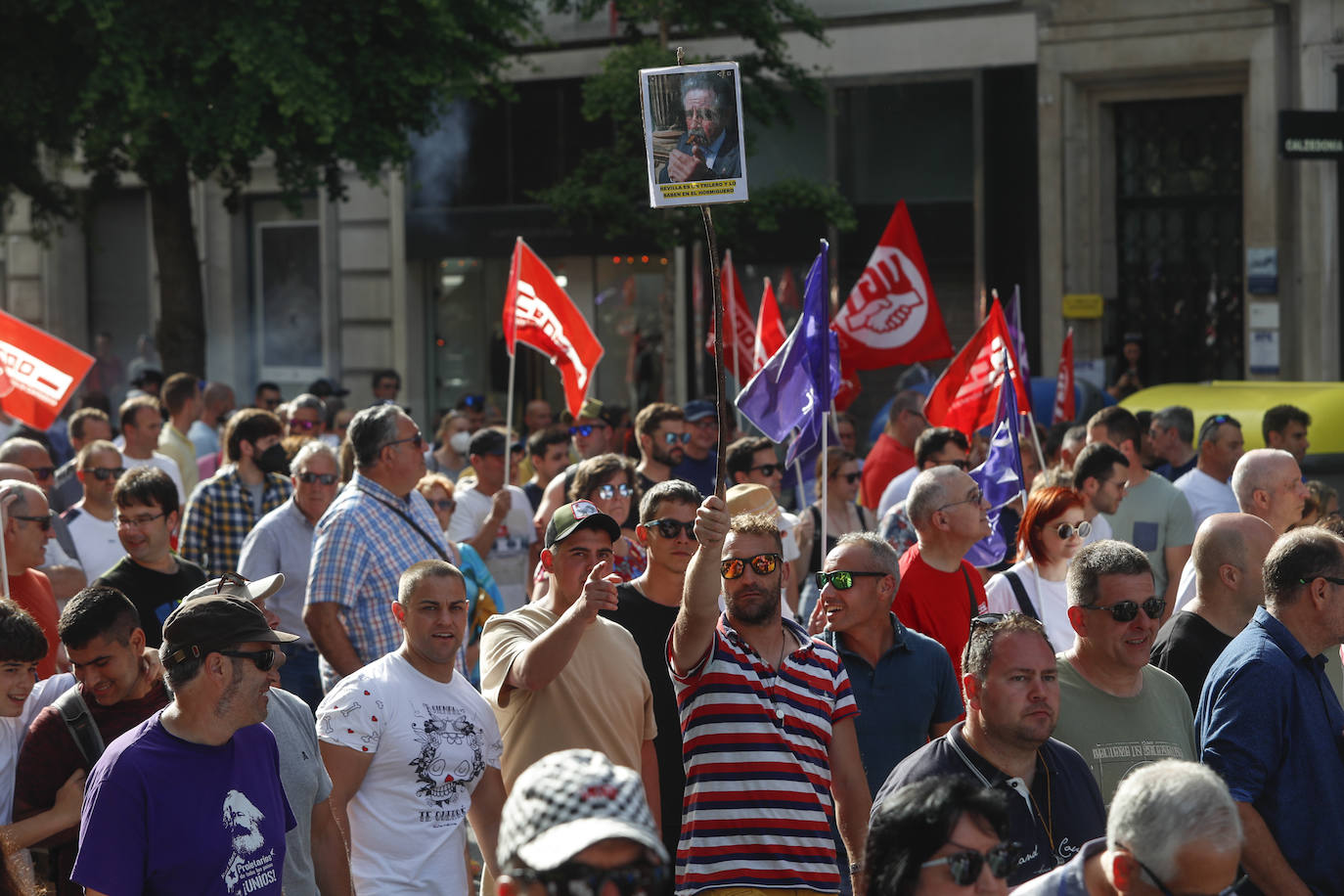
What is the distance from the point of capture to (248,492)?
8.39 meters

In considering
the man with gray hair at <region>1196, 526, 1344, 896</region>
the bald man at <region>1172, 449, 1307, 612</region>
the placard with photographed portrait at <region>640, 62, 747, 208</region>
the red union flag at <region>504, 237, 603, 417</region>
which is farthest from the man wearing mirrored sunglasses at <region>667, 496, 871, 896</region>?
the red union flag at <region>504, 237, 603, 417</region>

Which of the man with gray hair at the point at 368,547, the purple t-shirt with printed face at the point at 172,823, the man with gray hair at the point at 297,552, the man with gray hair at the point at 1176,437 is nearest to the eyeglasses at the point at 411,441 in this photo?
the man with gray hair at the point at 368,547

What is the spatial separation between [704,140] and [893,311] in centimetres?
749

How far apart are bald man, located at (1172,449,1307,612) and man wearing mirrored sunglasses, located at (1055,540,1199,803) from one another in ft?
7.81

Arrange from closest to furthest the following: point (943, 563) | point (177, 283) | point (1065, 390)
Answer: point (943, 563) < point (1065, 390) < point (177, 283)

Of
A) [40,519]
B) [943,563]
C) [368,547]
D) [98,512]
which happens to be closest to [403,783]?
[368,547]

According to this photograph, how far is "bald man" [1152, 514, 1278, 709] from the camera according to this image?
5.45 meters

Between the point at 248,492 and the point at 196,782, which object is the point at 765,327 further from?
the point at 196,782

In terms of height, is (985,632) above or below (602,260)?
below

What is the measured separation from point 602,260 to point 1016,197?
543cm

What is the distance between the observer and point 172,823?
3844 millimetres

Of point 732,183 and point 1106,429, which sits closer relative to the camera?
point 732,183

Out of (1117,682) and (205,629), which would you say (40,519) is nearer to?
(205,629)

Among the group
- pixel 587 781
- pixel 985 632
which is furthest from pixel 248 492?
pixel 587 781
